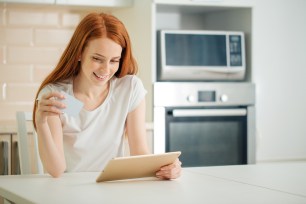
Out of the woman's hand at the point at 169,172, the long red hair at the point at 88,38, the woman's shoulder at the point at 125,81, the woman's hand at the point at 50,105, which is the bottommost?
the woman's hand at the point at 169,172

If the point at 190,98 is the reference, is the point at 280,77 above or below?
above

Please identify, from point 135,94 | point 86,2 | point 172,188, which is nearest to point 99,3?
point 86,2

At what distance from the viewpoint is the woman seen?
231 centimetres

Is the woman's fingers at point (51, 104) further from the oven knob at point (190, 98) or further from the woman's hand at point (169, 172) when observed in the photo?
the oven knob at point (190, 98)

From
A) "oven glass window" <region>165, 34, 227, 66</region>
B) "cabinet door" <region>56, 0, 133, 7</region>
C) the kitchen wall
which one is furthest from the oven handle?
"cabinet door" <region>56, 0, 133, 7</region>

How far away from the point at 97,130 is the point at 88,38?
373 millimetres

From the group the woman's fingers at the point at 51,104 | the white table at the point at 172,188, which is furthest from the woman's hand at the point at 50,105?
the white table at the point at 172,188

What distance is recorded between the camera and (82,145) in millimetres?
2438

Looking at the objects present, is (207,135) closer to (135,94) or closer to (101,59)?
(135,94)

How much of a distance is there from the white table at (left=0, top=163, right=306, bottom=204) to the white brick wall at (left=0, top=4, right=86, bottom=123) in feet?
5.43

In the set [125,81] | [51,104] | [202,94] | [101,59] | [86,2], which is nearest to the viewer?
[51,104]

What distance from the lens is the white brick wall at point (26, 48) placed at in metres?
3.69

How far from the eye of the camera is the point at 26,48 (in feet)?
12.3

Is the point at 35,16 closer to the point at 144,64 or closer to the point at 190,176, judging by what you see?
the point at 144,64
